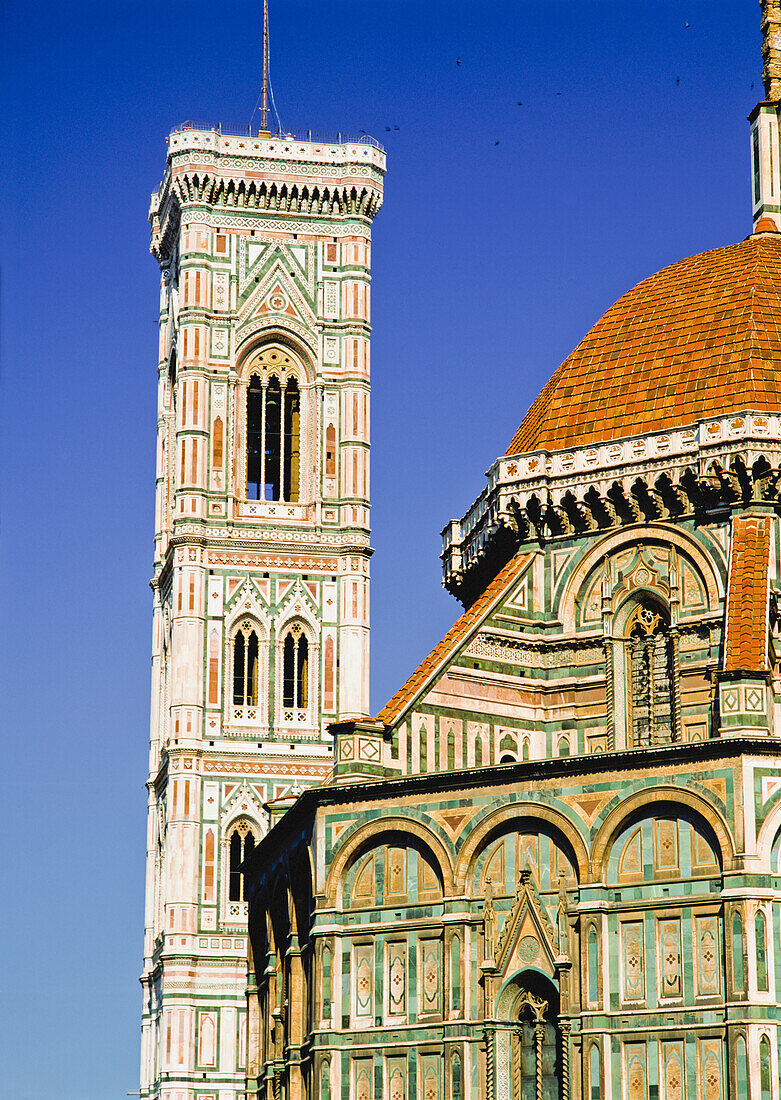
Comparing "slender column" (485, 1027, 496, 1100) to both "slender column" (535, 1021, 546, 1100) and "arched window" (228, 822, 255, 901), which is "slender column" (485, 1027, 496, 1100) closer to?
"slender column" (535, 1021, 546, 1100)

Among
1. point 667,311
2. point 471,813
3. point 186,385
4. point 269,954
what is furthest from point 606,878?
point 186,385

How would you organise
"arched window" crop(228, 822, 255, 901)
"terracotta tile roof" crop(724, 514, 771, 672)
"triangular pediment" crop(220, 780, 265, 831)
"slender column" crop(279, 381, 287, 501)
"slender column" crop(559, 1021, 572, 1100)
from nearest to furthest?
1. "slender column" crop(559, 1021, 572, 1100)
2. "terracotta tile roof" crop(724, 514, 771, 672)
3. "arched window" crop(228, 822, 255, 901)
4. "triangular pediment" crop(220, 780, 265, 831)
5. "slender column" crop(279, 381, 287, 501)

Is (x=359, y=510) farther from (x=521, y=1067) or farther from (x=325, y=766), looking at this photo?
(x=521, y=1067)

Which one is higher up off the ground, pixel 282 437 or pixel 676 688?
pixel 282 437

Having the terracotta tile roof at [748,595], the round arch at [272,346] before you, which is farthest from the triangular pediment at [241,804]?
the terracotta tile roof at [748,595]

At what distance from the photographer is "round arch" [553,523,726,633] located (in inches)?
2188

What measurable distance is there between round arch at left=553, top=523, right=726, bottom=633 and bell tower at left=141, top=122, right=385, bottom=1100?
38.4m

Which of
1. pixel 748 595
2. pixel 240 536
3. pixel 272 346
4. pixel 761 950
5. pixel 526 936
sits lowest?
pixel 761 950

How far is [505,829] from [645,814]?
3.07m

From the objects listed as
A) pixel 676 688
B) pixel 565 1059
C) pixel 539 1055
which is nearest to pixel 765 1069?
pixel 565 1059

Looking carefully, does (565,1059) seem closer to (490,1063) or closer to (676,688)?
(490,1063)

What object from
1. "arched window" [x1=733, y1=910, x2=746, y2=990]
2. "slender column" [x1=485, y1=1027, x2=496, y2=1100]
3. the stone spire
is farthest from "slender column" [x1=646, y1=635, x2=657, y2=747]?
the stone spire

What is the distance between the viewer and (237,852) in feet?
314

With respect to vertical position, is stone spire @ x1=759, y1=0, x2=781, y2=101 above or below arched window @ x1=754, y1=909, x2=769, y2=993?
above
